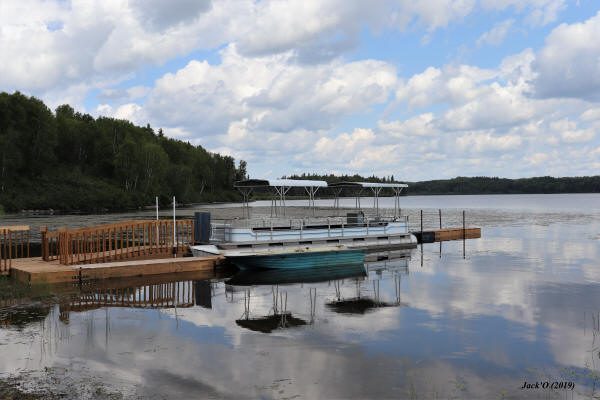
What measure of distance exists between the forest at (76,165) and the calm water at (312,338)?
7429 centimetres

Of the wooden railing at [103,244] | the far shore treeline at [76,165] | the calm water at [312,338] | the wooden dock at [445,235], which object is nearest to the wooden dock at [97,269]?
the wooden railing at [103,244]

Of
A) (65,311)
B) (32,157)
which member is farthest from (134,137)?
(65,311)

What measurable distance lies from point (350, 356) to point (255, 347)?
2.34 meters

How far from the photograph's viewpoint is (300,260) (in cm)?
2575

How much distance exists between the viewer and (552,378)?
438 inches

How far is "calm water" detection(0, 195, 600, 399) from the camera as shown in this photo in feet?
34.5

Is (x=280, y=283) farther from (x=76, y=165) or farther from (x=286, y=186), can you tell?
(x=76, y=165)

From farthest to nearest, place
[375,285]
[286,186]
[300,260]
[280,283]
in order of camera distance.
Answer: [286,186], [300,260], [280,283], [375,285]

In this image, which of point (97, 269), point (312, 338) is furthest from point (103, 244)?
point (312, 338)

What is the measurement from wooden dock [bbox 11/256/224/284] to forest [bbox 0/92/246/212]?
68077 mm

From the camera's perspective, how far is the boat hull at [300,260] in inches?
985

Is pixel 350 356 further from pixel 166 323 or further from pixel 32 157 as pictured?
pixel 32 157

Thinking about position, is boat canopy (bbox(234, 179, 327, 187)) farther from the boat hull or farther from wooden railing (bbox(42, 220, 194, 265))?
the boat hull

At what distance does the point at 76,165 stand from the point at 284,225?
91.7 metres
